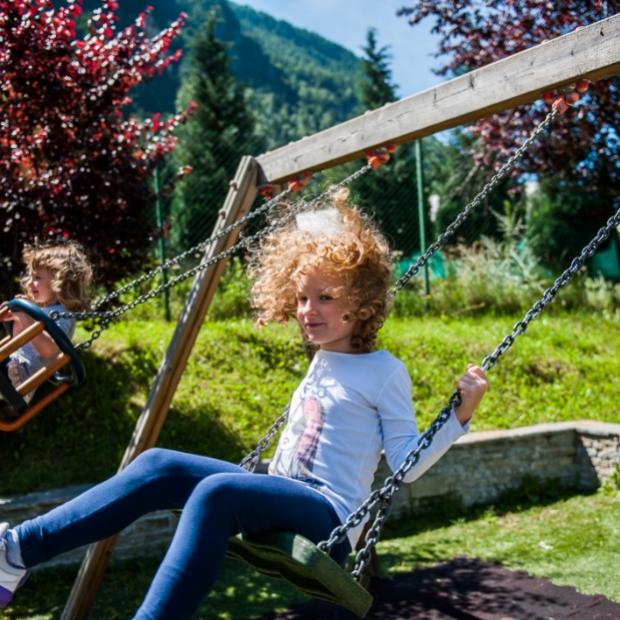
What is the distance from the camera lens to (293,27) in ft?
401

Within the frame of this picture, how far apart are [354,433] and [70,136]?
378 cm

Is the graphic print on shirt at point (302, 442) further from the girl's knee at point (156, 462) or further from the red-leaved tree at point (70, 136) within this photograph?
the red-leaved tree at point (70, 136)

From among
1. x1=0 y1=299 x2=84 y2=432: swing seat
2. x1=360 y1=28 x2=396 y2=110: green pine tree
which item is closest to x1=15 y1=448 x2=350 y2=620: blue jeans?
x1=0 y1=299 x2=84 y2=432: swing seat

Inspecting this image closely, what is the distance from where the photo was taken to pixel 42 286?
149 inches

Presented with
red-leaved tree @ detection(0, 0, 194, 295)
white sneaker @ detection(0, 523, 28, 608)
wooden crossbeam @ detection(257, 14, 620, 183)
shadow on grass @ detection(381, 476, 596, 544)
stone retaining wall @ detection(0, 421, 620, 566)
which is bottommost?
shadow on grass @ detection(381, 476, 596, 544)

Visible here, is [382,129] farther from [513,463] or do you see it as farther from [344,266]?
[513,463]

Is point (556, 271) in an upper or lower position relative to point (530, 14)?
lower

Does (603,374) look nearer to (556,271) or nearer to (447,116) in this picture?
(556,271)

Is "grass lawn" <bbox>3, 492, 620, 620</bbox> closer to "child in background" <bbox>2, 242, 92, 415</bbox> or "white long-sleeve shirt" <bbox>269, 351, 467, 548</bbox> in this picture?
"child in background" <bbox>2, 242, 92, 415</bbox>

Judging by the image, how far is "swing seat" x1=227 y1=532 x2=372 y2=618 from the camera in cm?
214

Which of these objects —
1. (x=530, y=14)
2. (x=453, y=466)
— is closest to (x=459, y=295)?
(x=530, y=14)

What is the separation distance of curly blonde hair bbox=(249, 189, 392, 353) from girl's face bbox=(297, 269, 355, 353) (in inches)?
0.6

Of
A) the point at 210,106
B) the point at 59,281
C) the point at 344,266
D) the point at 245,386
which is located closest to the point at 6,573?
the point at 344,266

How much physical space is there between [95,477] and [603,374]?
472 centimetres
